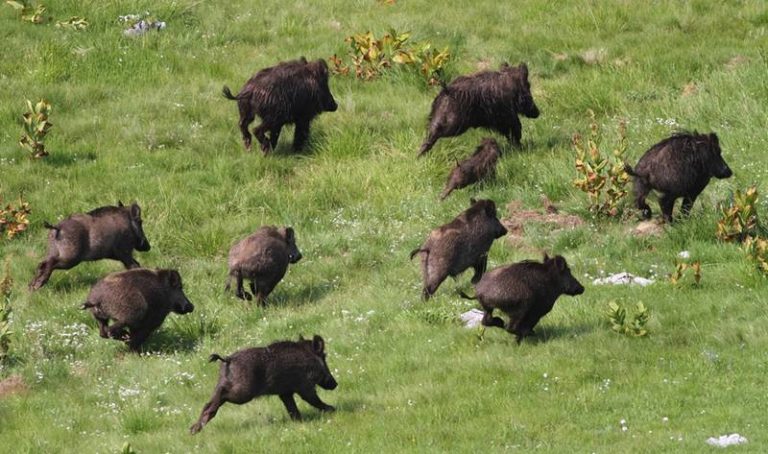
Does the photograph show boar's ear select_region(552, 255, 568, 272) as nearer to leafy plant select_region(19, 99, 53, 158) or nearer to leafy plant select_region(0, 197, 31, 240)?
leafy plant select_region(0, 197, 31, 240)

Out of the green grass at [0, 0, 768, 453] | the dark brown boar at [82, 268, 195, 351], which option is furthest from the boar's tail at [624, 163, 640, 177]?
the dark brown boar at [82, 268, 195, 351]

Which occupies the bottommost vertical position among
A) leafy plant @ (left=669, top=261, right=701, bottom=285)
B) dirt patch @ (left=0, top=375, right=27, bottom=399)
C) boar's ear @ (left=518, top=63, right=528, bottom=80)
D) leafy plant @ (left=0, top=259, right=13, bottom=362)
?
dirt patch @ (left=0, top=375, right=27, bottom=399)

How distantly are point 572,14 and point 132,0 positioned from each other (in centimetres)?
702

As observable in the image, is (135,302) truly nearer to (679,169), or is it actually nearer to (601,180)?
(601,180)

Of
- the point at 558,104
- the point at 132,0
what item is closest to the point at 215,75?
the point at 132,0

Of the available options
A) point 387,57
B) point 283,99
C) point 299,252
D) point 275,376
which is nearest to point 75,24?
point 387,57

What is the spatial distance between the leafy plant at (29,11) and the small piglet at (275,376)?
12.5 meters

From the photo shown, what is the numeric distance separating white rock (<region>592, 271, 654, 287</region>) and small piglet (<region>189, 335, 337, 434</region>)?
3.87 meters

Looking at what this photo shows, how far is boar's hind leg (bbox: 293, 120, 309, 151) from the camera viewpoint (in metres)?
20.6

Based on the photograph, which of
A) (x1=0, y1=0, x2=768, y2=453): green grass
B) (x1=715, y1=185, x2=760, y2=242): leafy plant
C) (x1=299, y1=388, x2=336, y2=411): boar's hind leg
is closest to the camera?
(x1=0, y1=0, x2=768, y2=453): green grass

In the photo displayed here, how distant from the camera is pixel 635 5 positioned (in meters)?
24.4

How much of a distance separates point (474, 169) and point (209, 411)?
22.9 ft

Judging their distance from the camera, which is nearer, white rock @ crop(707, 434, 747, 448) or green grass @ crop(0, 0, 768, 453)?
white rock @ crop(707, 434, 747, 448)

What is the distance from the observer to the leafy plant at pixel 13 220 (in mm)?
18172
